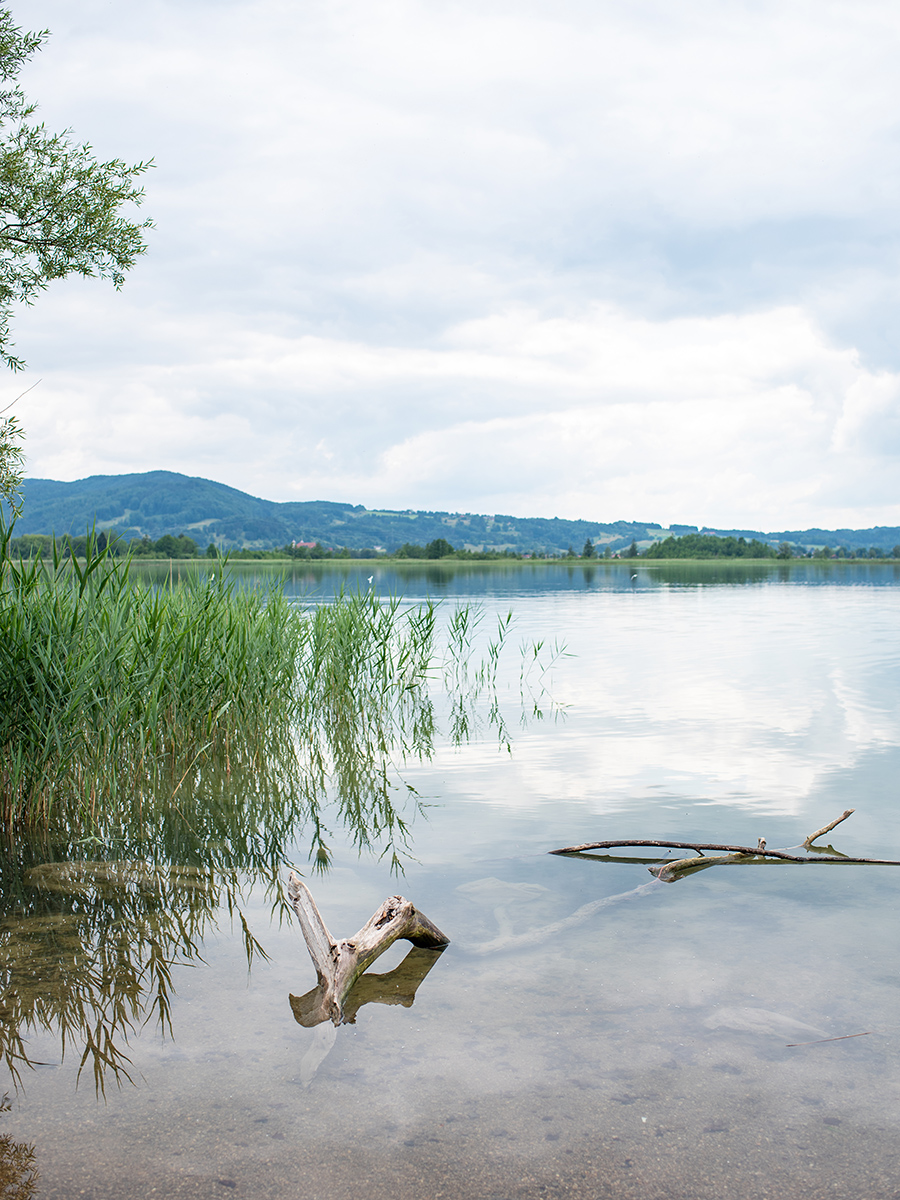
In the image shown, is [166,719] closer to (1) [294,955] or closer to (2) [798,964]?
(1) [294,955]

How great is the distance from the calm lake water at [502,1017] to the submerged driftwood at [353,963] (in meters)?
0.08

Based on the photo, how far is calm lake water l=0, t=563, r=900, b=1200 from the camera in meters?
3.52

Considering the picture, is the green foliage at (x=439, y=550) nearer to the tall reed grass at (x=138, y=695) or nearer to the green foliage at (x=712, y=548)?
the green foliage at (x=712, y=548)

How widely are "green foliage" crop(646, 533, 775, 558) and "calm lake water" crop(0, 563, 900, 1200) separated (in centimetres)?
12767

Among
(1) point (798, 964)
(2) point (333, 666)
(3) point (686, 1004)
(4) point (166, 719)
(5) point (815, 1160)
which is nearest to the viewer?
(5) point (815, 1160)

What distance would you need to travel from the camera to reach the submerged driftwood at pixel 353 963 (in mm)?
4684

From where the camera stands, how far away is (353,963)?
4.80m

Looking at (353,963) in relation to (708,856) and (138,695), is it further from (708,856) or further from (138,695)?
(138,695)

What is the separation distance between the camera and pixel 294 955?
545cm

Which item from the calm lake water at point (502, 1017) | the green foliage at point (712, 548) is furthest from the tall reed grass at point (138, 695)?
the green foliage at point (712, 548)

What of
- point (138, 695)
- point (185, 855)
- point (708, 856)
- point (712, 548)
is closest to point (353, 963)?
point (185, 855)

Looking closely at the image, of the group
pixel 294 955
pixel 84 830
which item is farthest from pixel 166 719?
pixel 294 955

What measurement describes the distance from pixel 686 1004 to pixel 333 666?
10.1 metres

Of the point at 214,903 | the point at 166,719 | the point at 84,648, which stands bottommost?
the point at 214,903
